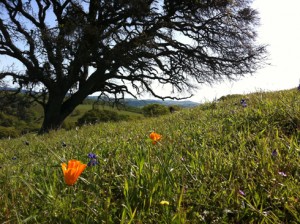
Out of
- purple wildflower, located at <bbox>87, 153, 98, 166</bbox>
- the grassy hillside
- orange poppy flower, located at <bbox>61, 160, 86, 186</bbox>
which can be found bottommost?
the grassy hillside

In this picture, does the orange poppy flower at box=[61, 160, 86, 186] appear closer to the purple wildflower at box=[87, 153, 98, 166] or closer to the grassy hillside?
the grassy hillside

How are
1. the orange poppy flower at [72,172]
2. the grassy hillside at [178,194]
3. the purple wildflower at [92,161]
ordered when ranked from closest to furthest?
the orange poppy flower at [72,172] < the grassy hillside at [178,194] < the purple wildflower at [92,161]

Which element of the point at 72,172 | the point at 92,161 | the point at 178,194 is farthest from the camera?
the point at 92,161

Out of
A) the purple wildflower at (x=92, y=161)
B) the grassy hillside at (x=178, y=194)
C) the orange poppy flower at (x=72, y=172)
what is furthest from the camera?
the purple wildflower at (x=92, y=161)

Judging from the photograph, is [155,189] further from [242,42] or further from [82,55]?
[242,42]

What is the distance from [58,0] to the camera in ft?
50.9

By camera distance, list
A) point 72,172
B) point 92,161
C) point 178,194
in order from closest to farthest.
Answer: point 72,172 < point 178,194 < point 92,161

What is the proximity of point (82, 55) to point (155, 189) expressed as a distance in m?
11.8

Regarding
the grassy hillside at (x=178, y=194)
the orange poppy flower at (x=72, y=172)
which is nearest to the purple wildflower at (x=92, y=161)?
the grassy hillside at (x=178, y=194)


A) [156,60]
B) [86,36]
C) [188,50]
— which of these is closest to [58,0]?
[86,36]

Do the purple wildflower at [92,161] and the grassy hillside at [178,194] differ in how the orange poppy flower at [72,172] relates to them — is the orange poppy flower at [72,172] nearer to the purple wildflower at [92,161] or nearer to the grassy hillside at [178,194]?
the grassy hillside at [178,194]

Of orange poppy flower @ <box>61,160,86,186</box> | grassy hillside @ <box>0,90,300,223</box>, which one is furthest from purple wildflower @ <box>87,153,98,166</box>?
orange poppy flower @ <box>61,160,86,186</box>

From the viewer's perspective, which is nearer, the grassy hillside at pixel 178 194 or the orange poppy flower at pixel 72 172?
the orange poppy flower at pixel 72 172

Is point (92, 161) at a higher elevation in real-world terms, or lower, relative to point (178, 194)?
higher
